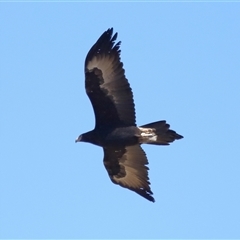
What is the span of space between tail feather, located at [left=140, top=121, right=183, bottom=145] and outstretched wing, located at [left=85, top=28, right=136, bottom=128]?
1.81 feet

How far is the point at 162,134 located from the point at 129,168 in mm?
1949

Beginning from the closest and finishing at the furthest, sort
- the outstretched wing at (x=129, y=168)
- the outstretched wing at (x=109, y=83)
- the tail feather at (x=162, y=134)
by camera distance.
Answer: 1. the tail feather at (x=162, y=134)
2. the outstretched wing at (x=109, y=83)
3. the outstretched wing at (x=129, y=168)

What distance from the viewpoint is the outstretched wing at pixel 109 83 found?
20906 millimetres

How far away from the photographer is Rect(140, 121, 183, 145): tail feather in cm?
2061

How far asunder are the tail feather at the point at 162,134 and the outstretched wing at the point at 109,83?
55 centimetres

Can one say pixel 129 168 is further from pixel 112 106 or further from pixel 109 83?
pixel 109 83

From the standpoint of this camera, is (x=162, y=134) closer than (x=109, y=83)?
Yes

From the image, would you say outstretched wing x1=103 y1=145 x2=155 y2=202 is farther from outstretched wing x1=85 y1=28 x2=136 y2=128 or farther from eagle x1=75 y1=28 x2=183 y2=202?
outstretched wing x1=85 y1=28 x2=136 y2=128

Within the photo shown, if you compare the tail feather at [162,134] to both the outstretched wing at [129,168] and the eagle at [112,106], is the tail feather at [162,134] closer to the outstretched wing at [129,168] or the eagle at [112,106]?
the eagle at [112,106]

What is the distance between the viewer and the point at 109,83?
20984 millimetres

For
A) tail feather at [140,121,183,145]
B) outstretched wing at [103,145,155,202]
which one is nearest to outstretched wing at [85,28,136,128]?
tail feather at [140,121,183,145]

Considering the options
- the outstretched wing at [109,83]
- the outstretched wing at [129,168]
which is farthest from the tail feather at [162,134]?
the outstretched wing at [129,168]

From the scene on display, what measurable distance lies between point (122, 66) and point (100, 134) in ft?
4.64

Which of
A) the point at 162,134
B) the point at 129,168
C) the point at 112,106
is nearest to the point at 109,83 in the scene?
the point at 112,106
